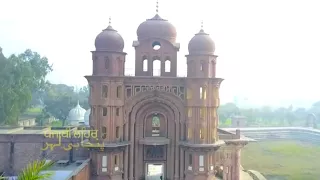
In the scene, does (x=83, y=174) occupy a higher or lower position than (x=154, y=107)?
lower

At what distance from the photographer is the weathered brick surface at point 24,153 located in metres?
28.5

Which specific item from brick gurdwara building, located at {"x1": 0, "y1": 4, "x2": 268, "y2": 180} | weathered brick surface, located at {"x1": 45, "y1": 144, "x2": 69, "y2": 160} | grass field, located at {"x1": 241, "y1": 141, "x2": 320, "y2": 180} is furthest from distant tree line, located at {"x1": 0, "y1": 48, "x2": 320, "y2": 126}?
grass field, located at {"x1": 241, "y1": 141, "x2": 320, "y2": 180}

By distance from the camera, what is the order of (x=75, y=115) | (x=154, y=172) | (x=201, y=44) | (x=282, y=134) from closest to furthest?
(x=201, y=44), (x=154, y=172), (x=75, y=115), (x=282, y=134)

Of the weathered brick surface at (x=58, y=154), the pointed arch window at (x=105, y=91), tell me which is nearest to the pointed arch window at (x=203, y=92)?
the pointed arch window at (x=105, y=91)

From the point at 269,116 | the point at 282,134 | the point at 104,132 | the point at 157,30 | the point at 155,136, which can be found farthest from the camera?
the point at 269,116

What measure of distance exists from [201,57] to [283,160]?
2692 cm

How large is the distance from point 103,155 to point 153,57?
282 inches

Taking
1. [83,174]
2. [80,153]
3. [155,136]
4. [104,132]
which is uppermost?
[104,132]

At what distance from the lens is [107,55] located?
23594 mm

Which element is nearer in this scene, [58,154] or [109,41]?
[109,41]

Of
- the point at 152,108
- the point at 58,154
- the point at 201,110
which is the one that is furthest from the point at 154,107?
the point at 58,154

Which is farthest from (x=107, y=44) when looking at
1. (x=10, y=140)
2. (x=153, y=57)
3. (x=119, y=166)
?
(x=10, y=140)

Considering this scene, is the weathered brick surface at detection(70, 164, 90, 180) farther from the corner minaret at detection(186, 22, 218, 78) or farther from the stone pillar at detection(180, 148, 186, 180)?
the corner minaret at detection(186, 22, 218, 78)

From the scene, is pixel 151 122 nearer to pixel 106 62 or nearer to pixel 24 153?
pixel 106 62
